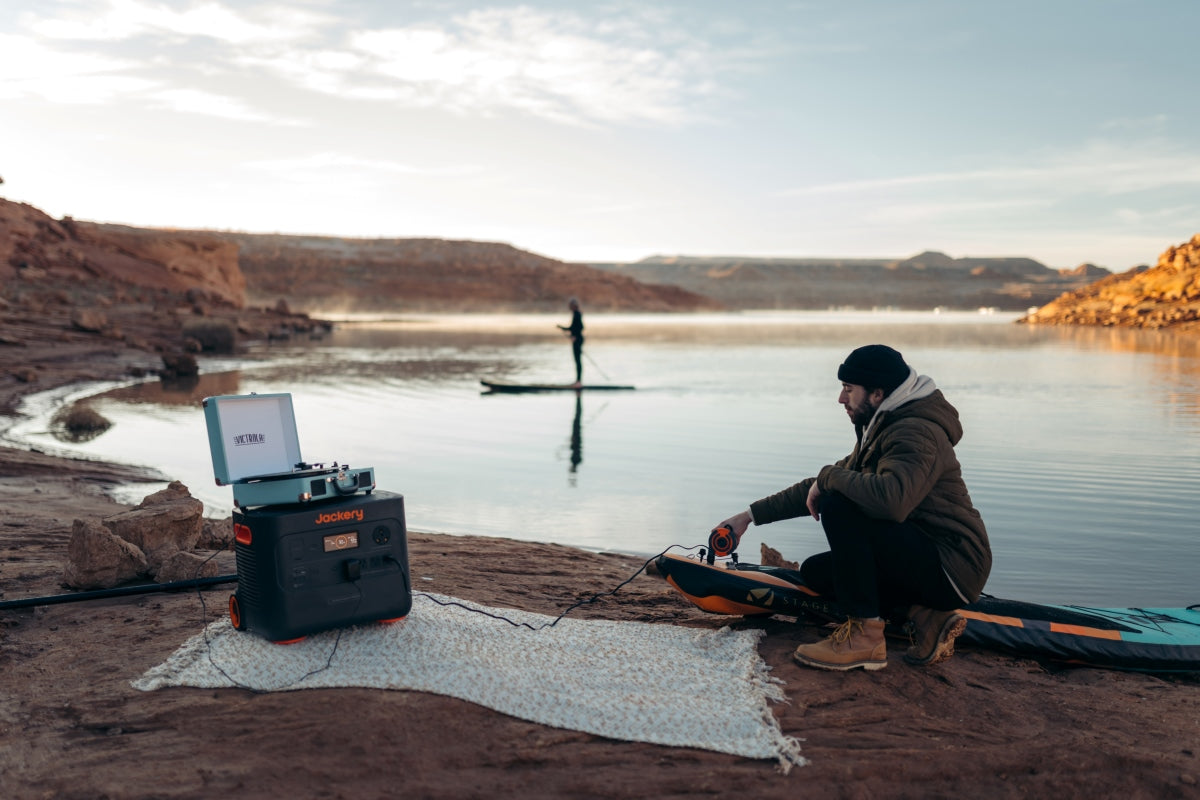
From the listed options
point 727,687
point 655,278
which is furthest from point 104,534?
point 655,278

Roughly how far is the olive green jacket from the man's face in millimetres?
62

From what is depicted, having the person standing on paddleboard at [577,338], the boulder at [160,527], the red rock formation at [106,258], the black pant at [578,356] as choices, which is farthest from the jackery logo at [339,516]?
the red rock formation at [106,258]

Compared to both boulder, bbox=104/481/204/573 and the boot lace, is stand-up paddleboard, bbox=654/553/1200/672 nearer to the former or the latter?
the boot lace

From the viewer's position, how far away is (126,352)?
26.2 metres

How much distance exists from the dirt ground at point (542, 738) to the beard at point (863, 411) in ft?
3.49

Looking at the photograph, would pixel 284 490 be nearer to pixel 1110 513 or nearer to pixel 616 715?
pixel 616 715

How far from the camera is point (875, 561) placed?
414 cm

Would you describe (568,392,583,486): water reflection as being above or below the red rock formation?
below

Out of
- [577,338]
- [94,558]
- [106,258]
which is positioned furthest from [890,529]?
[106,258]

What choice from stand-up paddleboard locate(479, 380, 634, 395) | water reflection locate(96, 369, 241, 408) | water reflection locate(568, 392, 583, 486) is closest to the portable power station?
water reflection locate(568, 392, 583, 486)

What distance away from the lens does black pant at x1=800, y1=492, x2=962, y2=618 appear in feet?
13.4

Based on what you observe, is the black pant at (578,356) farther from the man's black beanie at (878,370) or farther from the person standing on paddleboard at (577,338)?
the man's black beanie at (878,370)

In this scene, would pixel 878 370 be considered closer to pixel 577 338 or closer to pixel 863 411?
pixel 863 411

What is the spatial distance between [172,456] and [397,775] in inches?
375
